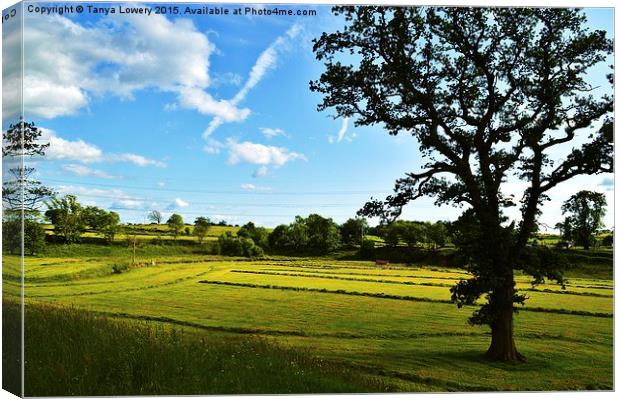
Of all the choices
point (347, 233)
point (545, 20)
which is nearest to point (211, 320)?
point (347, 233)

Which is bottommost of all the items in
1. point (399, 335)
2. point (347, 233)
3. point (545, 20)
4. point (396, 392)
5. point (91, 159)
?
point (396, 392)

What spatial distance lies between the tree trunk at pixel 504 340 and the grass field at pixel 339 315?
162 mm

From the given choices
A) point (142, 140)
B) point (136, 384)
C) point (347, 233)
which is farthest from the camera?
point (347, 233)

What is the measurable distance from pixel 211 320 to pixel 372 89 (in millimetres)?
4595

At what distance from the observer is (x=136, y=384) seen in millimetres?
8852

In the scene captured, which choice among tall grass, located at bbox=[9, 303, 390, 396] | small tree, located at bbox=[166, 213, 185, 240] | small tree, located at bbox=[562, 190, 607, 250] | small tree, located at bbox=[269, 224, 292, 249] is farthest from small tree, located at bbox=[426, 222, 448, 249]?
small tree, located at bbox=[166, 213, 185, 240]

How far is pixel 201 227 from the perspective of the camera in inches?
390

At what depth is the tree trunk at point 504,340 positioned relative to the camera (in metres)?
9.69

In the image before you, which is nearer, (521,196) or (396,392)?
(396,392)

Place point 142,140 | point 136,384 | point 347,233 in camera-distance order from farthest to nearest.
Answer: point 347,233 → point 142,140 → point 136,384

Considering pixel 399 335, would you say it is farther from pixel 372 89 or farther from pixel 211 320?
pixel 372 89

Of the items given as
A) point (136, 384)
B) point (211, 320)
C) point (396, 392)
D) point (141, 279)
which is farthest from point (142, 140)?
point (396, 392)

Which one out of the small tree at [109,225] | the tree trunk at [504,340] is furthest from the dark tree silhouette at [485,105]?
the small tree at [109,225]

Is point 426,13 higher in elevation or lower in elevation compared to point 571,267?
higher
